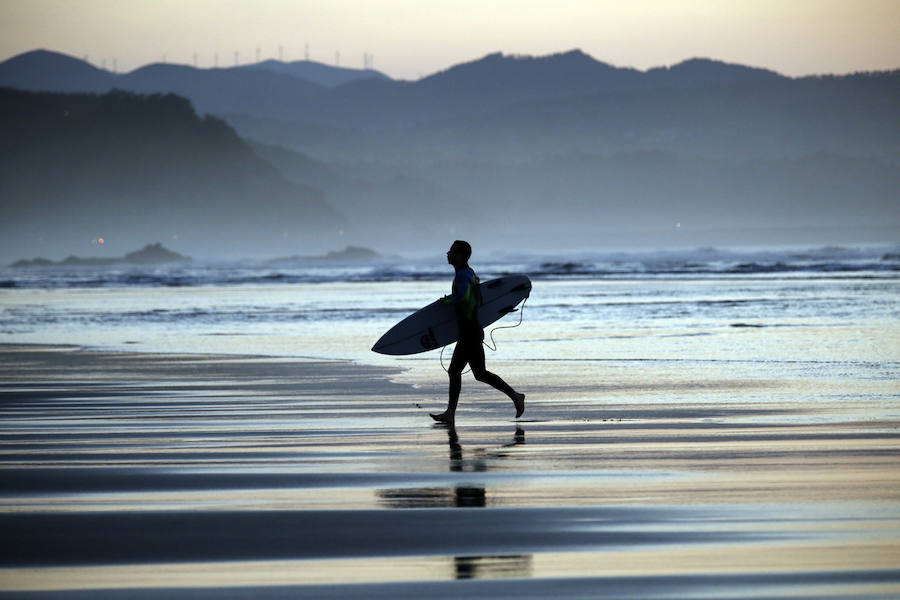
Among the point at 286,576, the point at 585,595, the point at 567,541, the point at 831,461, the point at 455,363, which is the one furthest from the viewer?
the point at 455,363

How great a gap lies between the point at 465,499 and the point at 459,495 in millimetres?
129

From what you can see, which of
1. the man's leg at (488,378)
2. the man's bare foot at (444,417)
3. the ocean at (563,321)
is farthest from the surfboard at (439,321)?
the ocean at (563,321)

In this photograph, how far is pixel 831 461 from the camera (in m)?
8.22

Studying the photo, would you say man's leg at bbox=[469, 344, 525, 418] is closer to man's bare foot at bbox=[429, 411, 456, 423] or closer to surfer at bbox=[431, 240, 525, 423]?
surfer at bbox=[431, 240, 525, 423]

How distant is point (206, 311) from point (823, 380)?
2076cm

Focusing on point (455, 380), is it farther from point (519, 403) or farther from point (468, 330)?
point (519, 403)

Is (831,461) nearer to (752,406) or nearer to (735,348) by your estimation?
(752,406)

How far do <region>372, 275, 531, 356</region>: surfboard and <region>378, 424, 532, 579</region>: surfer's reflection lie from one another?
263cm

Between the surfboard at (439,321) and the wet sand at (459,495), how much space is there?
23.6 inches

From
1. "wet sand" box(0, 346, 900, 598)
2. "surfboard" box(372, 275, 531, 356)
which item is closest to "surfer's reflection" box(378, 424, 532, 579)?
"wet sand" box(0, 346, 900, 598)

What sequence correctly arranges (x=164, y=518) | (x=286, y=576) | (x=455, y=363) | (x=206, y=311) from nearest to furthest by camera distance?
(x=286, y=576), (x=164, y=518), (x=455, y=363), (x=206, y=311)

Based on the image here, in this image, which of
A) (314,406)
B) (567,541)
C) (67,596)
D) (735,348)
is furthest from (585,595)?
(735,348)

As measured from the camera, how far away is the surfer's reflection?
216 inches

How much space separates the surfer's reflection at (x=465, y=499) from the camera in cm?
549
